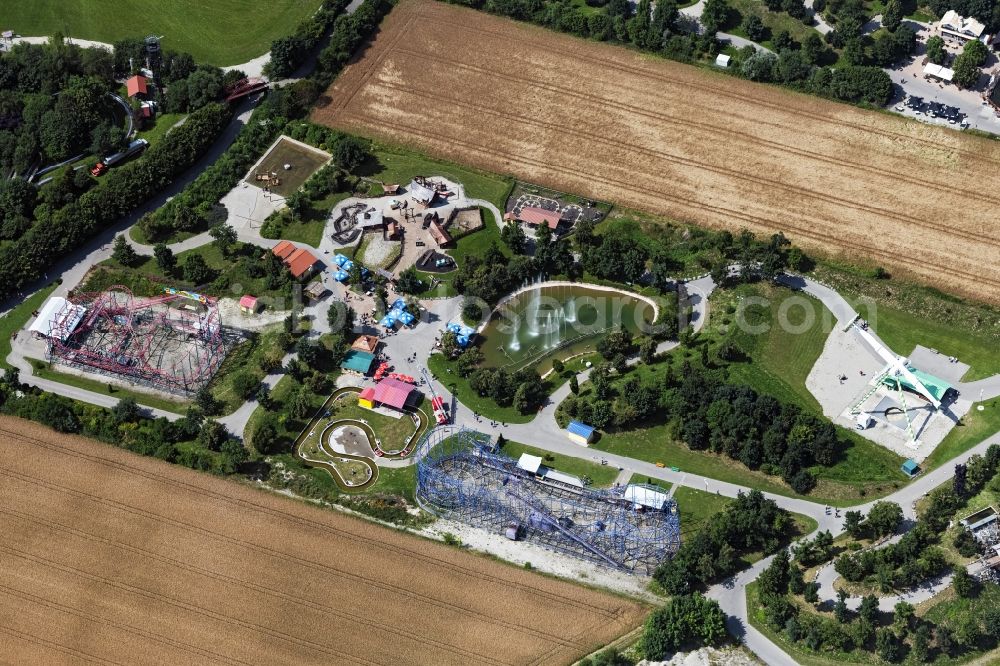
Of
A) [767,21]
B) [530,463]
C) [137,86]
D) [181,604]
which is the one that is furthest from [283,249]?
[767,21]

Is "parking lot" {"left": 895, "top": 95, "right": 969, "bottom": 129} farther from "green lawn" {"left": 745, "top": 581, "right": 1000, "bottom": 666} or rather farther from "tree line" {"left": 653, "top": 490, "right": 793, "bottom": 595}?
"green lawn" {"left": 745, "top": 581, "right": 1000, "bottom": 666}

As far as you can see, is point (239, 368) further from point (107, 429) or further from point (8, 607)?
point (8, 607)

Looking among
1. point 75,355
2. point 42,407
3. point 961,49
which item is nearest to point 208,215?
point 75,355

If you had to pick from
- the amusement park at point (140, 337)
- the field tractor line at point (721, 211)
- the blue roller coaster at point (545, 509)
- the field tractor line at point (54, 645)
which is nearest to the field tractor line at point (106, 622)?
the field tractor line at point (54, 645)

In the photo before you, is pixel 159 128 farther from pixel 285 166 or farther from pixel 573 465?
pixel 573 465

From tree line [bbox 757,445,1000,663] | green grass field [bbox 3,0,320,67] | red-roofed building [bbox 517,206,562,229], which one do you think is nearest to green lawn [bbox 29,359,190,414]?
red-roofed building [bbox 517,206,562,229]

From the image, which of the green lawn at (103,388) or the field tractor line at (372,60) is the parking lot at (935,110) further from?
the green lawn at (103,388)
